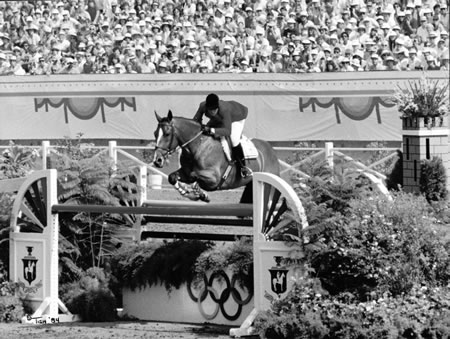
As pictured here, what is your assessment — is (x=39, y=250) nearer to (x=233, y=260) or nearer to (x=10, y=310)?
(x=10, y=310)

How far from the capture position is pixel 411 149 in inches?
519

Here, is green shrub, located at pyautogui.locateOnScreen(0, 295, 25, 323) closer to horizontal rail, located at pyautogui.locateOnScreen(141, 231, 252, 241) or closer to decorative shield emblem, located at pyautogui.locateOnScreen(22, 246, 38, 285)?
decorative shield emblem, located at pyautogui.locateOnScreen(22, 246, 38, 285)

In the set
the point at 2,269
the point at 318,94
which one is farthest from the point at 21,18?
the point at 2,269

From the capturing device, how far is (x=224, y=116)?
1656 centimetres

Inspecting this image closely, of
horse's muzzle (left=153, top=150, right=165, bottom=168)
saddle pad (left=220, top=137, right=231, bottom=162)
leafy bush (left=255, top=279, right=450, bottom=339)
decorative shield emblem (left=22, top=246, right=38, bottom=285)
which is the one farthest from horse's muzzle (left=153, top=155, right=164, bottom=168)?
leafy bush (left=255, top=279, right=450, bottom=339)

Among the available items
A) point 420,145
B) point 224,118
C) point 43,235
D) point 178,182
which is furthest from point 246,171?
point 43,235

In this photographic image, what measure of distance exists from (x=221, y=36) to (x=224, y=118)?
736cm

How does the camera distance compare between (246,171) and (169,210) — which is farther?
(246,171)

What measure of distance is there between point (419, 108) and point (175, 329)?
4.07 metres

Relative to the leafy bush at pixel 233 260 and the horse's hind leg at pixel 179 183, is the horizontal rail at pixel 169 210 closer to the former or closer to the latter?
the leafy bush at pixel 233 260

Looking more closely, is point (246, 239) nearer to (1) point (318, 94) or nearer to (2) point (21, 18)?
(1) point (318, 94)

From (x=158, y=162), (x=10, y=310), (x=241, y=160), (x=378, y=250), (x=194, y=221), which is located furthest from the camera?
(x=241, y=160)

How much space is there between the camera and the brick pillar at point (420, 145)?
13.1 metres

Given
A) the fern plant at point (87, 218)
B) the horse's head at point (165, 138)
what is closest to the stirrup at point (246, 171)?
the horse's head at point (165, 138)
